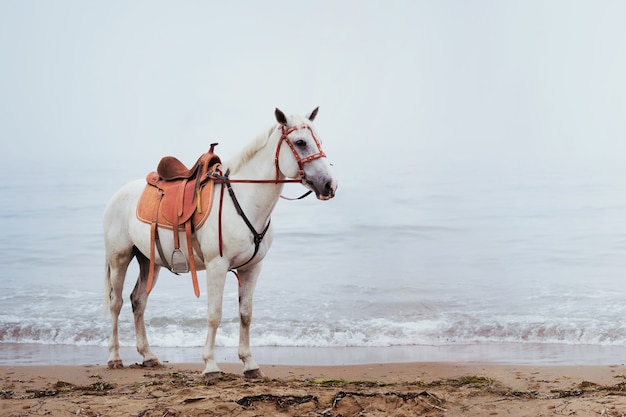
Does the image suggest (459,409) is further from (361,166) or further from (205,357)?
(361,166)

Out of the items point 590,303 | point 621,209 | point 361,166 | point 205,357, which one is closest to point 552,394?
point 205,357

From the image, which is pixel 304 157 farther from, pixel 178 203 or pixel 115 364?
pixel 115 364

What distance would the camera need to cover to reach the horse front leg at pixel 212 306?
5652mm

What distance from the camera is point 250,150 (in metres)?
5.72

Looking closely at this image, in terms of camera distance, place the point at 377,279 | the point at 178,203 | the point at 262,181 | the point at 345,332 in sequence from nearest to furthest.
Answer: the point at 262,181 → the point at 178,203 → the point at 345,332 → the point at 377,279

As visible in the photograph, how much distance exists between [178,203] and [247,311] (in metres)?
0.88

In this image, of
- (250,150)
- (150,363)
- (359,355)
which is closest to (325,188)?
(250,150)

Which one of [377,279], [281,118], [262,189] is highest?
[281,118]

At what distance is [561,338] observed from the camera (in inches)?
314

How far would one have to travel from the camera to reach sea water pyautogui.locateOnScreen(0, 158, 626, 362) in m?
8.33

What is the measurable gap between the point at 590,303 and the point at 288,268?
4.54 m

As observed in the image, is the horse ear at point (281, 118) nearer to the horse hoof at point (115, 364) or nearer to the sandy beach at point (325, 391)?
the sandy beach at point (325, 391)

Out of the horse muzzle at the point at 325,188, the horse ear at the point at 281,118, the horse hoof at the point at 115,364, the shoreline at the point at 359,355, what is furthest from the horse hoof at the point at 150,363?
the horse ear at the point at 281,118

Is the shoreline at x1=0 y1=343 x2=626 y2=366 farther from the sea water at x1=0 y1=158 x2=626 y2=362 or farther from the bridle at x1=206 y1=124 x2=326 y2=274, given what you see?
Result: the bridle at x1=206 y1=124 x2=326 y2=274
